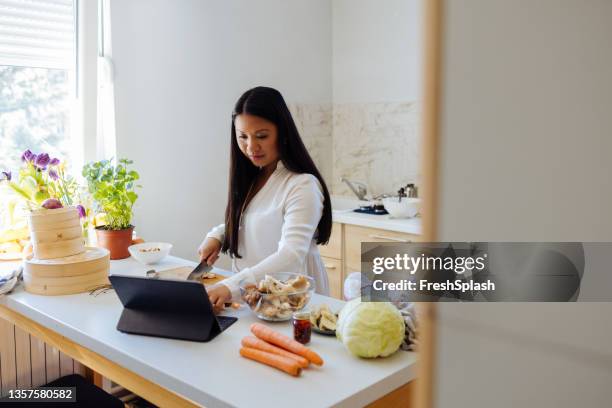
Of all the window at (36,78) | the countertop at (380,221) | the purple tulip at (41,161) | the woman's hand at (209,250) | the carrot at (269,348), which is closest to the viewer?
the carrot at (269,348)

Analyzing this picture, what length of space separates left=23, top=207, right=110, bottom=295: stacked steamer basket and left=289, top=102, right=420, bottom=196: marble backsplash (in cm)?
219

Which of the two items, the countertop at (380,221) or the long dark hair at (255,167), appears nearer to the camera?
the long dark hair at (255,167)

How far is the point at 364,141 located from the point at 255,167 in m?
1.83

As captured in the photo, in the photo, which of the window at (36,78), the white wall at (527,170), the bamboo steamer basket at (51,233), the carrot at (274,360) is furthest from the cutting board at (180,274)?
the white wall at (527,170)

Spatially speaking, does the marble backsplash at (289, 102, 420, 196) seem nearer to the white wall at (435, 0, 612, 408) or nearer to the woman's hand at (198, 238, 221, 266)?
the woman's hand at (198, 238, 221, 266)

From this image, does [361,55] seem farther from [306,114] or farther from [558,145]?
[558,145]

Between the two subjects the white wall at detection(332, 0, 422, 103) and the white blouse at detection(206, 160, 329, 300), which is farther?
the white wall at detection(332, 0, 422, 103)

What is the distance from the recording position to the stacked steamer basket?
6.50ft

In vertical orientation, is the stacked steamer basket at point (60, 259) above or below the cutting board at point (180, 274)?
above

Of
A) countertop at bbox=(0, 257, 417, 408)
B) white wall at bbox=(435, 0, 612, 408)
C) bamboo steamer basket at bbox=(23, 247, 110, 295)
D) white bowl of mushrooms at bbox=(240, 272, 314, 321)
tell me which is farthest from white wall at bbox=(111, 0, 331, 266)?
white wall at bbox=(435, 0, 612, 408)

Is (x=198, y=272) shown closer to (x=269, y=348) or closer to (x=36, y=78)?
(x=269, y=348)

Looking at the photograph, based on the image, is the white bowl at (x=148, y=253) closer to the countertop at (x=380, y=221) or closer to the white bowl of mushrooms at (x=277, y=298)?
the white bowl of mushrooms at (x=277, y=298)

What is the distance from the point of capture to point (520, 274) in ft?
1.09

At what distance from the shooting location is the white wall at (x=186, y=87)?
10.6 ft
